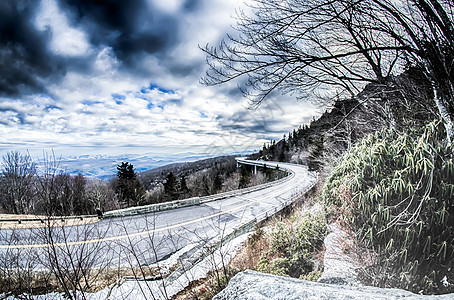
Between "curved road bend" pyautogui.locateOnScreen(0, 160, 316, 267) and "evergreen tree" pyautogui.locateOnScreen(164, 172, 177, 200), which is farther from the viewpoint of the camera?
"evergreen tree" pyautogui.locateOnScreen(164, 172, 177, 200)

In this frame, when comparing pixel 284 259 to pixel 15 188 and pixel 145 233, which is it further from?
pixel 15 188

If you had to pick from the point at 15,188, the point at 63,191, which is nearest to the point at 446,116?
the point at 63,191

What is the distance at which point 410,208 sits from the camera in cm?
303

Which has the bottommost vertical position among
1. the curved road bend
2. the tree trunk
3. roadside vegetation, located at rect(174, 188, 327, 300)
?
the curved road bend

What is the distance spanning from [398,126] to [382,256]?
2.56 m

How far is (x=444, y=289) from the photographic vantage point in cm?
263

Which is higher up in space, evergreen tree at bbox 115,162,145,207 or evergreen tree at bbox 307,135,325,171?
evergreen tree at bbox 307,135,325,171

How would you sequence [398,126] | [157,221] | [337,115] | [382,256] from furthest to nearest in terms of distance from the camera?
[157,221] < [337,115] < [398,126] < [382,256]

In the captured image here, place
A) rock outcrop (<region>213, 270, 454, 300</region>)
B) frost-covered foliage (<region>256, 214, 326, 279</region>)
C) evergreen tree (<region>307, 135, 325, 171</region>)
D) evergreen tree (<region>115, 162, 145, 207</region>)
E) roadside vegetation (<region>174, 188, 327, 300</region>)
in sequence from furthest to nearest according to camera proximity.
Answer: evergreen tree (<region>115, 162, 145, 207</region>) → evergreen tree (<region>307, 135, 325, 171</region>) → frost-covered foliage (<region>256, 214, 326, 279</region>) → roadside vegetation (<region>174, 188, 327, 300</region>) → rock outcrop (<region>213, 270, 454, 300</region>)

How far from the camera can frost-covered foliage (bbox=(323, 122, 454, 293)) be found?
2740 millimetres

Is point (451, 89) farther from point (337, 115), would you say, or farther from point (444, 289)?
point (444, 289)

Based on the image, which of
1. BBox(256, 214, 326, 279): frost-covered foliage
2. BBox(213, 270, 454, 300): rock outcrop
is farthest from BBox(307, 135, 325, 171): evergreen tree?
BBox(213, 270, 454, 300): rock outcrop

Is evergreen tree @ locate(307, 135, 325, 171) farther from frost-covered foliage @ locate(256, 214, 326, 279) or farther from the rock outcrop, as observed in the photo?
the rock outcrop

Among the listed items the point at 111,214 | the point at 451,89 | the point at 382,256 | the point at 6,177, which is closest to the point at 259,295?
the point at 382,256
